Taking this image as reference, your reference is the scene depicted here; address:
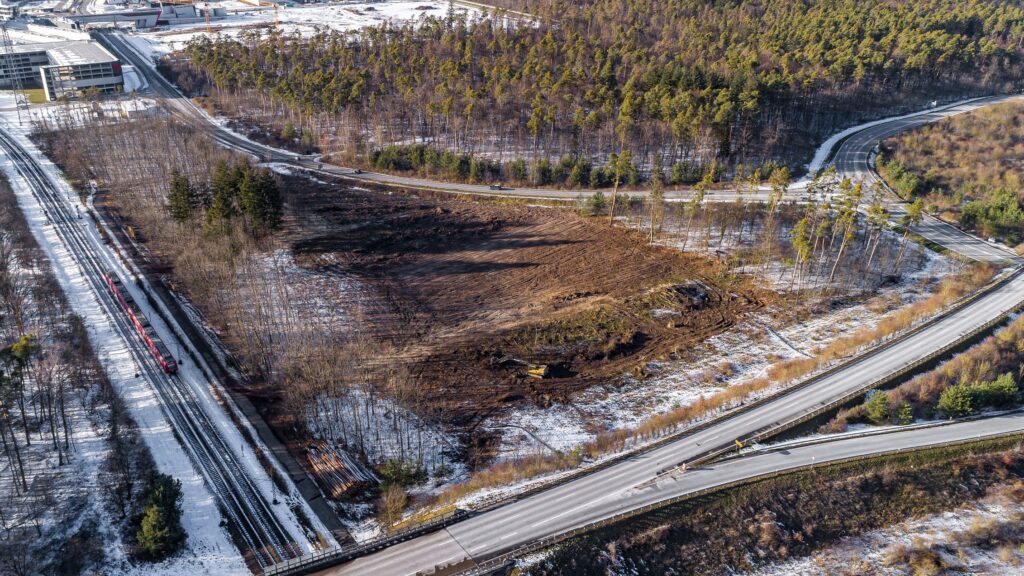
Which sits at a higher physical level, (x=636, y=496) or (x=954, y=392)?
(x=954, y=392)

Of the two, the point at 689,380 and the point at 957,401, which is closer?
the point at 957,401

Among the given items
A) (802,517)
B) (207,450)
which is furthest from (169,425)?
(802,517)

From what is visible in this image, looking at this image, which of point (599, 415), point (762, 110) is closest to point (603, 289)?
point (599, 415)

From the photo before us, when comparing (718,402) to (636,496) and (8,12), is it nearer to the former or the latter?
(636,496)

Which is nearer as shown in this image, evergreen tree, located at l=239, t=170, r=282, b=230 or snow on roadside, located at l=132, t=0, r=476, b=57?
evergreen tree, located at l=239, t=170, r=282, b=230

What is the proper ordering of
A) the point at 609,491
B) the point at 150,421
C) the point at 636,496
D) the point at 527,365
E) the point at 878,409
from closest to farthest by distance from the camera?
1. the point at 636,496
2. the point at 609,491
3. the point at 878,409
4. the point at 150,421
5. the point at 527,365

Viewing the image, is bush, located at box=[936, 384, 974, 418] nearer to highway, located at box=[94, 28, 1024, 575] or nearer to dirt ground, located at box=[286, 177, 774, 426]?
highway, located at box=[94, 28, 1024, 575]

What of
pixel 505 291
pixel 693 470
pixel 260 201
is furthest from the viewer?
pixel 260 201

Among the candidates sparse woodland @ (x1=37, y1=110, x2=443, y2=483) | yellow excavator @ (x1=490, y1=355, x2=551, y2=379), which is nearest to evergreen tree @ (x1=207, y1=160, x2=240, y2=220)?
sparse woodland @ (x1=37, y1=110, x2=443, y2=483)
